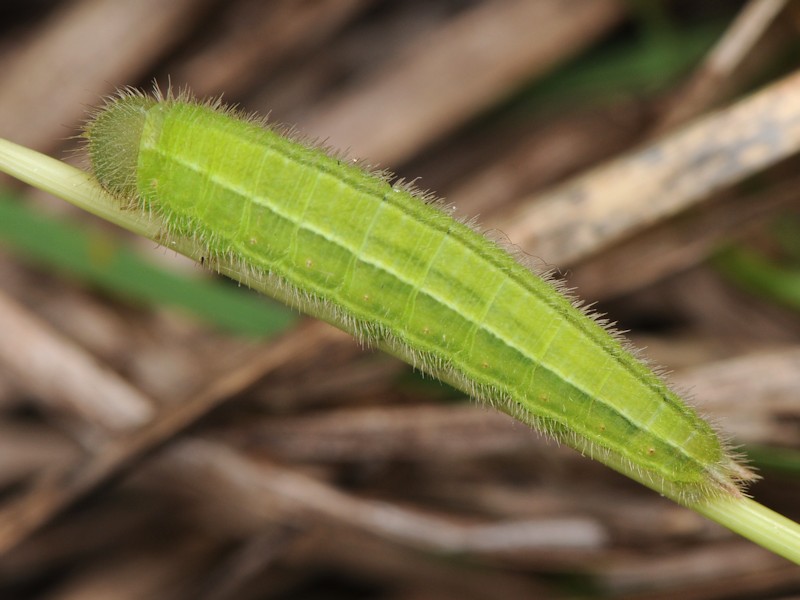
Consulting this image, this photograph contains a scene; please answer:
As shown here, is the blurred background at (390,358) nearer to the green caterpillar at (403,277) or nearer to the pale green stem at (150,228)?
the green caterpillar at (403,277)

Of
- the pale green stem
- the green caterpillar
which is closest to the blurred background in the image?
the green caterpillar

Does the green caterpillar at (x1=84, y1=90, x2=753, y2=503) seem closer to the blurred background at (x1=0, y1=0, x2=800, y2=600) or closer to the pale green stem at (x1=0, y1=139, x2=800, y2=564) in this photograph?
→ the pale green stem at (x1=0, y1=139, x2=800, y2=564)

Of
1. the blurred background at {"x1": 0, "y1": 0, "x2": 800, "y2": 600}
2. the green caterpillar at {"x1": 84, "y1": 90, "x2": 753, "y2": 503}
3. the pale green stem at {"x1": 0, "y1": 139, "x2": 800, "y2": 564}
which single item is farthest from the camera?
the blurred background at {"x1": 0, "y1": 0, "x2": 800, "y2": 600}

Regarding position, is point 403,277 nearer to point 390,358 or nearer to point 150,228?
point 150,228

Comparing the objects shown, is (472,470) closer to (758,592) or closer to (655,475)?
(758,592)

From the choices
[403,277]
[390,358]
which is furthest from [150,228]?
[390,358]
